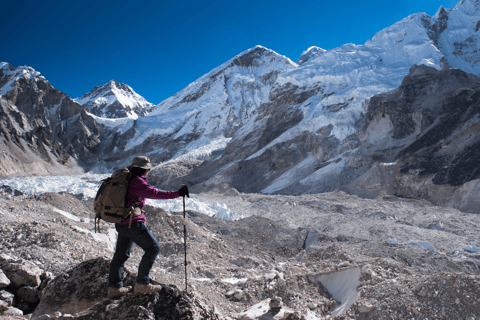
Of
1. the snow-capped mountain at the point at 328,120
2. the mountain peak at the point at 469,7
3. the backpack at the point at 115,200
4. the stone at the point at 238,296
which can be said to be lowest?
the stone at the point at 238,296

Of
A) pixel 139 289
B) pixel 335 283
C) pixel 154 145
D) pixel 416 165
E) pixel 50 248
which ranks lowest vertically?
pixel 335 283

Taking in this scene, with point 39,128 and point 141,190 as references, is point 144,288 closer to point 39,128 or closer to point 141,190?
point 141,190

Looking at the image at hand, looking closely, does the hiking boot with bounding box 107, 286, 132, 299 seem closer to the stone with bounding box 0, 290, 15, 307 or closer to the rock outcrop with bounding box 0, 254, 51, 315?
the rock outcrop with bounding box 0, 254, 51, 315

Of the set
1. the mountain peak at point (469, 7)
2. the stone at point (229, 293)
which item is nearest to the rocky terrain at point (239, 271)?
the stone at point (229, 293)

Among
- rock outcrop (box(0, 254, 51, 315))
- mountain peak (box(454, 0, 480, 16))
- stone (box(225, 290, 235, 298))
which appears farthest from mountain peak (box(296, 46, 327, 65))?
rock outcrop (box(0, 254, 51, 315))

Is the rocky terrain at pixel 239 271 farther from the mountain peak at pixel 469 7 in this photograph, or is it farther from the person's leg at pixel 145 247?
the mountain peak at pixel 469 7

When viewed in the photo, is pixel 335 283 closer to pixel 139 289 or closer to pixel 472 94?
pixel 139 289

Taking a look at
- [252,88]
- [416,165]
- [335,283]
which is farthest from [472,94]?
[252,88]
